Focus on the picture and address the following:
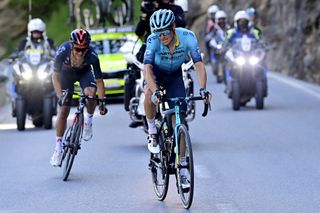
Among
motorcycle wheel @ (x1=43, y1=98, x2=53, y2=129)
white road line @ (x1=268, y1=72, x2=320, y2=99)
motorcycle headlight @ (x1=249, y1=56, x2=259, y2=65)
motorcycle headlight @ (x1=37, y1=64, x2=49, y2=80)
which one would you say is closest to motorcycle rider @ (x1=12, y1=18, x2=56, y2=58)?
motorcycle headlight @ (x1=37, y1=64, x2=49, y2=80)

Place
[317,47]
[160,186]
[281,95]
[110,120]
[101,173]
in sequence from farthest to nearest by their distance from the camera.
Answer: [317,47], [281,95], [110,120], [101,173], [160,186]

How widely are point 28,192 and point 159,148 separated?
5.06ft

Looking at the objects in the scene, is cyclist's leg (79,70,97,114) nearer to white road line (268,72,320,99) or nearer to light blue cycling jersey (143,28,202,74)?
light blue cycling jersey (143,28,202,74)

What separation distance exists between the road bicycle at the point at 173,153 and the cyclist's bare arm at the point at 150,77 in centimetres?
24

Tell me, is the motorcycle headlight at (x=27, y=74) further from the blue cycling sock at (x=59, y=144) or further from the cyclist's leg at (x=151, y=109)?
the cyclist's leg at (x=151, y=109)

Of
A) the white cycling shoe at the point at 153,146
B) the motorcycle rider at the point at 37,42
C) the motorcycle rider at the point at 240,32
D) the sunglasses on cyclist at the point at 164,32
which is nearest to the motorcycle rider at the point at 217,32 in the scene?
the motorcycle rider at the point at 240,32

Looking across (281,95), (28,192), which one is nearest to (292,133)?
(28,192)

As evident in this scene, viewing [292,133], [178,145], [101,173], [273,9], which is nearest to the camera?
[178,145]

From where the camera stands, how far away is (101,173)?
13.4 m

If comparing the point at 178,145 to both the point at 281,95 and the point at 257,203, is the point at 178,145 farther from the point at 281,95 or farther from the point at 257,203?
the point at 281,95

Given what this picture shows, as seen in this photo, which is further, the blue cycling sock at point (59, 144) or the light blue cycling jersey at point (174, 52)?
the blue cycling sock at point (59, 144)

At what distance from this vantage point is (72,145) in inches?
509

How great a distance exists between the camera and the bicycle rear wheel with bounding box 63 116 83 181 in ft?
42.2

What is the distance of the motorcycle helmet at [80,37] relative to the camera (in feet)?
41.9
